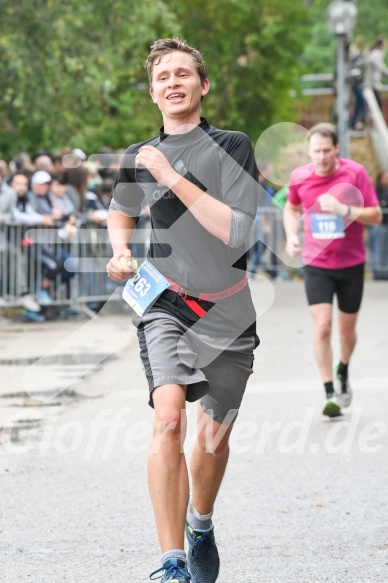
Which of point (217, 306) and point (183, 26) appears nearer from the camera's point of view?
point (217, 306)

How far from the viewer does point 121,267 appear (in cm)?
474

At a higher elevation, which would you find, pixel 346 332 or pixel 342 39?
pixel 342 39

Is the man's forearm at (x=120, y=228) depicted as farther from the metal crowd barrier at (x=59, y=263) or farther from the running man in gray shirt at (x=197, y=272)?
the metal crowd barrier at (x=59, y=263)

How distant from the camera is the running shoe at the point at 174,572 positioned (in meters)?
4.33

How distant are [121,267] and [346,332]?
4.71 m

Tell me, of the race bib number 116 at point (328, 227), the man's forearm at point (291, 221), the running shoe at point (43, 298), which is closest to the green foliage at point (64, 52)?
the running shoe at point (43, 298)

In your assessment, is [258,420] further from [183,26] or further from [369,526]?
[183,26]

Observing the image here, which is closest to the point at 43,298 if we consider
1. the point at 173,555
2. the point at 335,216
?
the point at 335,216

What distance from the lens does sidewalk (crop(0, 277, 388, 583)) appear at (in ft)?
17.5

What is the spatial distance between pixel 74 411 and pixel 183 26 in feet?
79.7

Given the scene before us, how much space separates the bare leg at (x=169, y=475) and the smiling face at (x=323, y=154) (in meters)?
4.65

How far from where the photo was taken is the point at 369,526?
5.90m

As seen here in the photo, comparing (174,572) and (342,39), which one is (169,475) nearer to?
(174,572)

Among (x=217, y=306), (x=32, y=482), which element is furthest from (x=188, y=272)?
(x=32, y=482)
